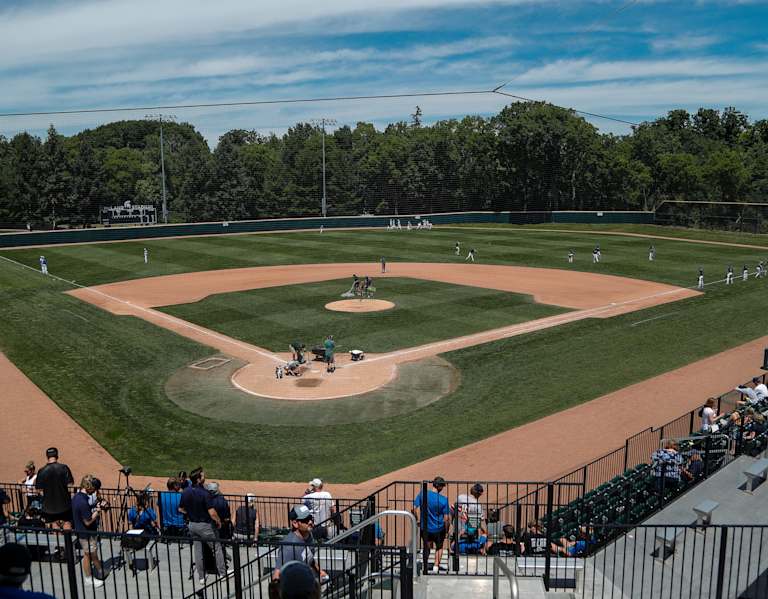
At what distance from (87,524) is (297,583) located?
24.2 feet

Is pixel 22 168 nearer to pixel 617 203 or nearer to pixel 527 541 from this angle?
pixel 617 203

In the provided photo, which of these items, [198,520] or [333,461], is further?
[333,461]

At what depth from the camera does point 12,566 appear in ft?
12.8

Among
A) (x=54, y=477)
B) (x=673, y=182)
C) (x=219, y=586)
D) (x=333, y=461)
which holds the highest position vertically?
(x=673, y=182)

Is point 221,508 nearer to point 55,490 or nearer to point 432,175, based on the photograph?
point 55,490

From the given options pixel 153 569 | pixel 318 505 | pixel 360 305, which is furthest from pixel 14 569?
pixel 360 305

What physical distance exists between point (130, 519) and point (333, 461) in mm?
5824

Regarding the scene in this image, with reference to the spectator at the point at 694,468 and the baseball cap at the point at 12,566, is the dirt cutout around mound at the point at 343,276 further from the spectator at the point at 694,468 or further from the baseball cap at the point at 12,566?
the baseball cap at the point at 12,566

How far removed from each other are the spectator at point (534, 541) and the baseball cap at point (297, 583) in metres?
6.82

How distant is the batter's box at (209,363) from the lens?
24.0 meters

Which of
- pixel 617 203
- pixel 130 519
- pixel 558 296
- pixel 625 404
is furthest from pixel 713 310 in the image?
pixel 617 203

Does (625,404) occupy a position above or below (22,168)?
below

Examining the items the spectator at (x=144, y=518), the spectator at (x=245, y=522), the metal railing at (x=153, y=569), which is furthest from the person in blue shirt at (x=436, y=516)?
the spectator at (x=144, y=518)

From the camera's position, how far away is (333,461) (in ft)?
53.6
